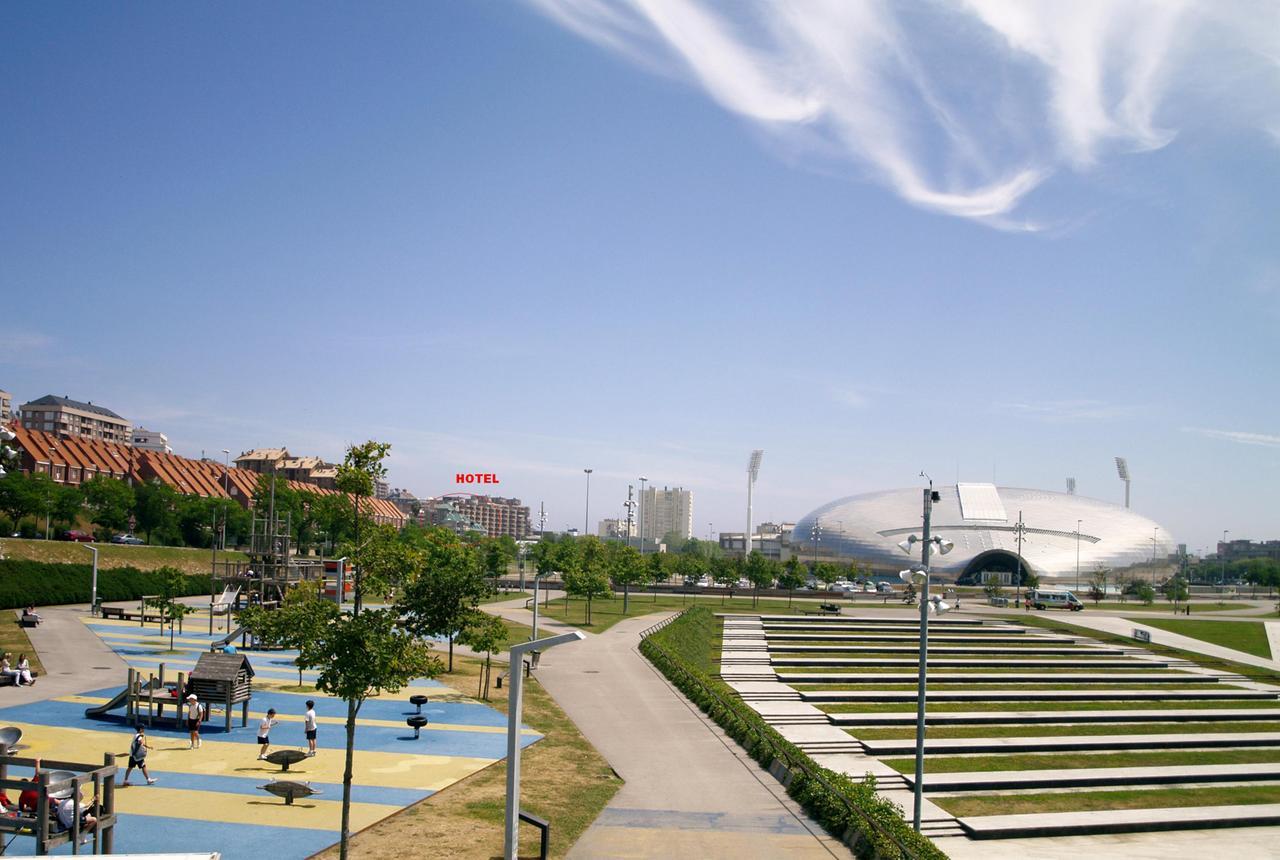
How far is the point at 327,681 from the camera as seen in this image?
1504 centimetres

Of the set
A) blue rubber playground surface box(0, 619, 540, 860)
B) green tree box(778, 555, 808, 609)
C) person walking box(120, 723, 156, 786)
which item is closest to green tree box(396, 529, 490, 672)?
blue rubber playground surface box(0, 619, 540, 860)

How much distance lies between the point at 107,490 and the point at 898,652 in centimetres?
6977

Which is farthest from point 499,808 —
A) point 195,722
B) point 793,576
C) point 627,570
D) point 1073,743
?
point 793,576

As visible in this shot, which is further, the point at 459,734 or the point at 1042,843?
the point at 459,734

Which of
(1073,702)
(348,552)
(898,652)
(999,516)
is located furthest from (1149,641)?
(999,516)

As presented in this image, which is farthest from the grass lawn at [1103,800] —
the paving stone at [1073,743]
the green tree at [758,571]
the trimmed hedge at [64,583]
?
the green tree at [758,571]

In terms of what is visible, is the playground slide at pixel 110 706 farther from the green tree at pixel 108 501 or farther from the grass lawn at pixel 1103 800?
the green tree at pixel 108 501

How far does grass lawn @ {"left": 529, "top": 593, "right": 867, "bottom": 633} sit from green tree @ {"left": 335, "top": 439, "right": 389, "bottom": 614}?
129ft

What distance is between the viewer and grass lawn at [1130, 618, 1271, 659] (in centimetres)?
5563

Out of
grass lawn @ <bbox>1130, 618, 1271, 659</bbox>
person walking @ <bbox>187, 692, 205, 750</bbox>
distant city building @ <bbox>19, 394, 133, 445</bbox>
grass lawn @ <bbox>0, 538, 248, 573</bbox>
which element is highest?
distant city building @ <bbox>19, 394, 133, 445</bbox>

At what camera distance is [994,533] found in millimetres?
129625

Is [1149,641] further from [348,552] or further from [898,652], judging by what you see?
[348,552]

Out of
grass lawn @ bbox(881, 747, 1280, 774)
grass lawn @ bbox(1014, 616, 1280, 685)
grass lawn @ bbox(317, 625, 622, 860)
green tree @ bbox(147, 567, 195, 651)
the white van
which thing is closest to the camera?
grass lawn @ bbox(317, 625, 622, 860)

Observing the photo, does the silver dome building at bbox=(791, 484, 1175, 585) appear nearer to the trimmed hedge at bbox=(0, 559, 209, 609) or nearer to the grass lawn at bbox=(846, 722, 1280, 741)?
the grass lawn at bbox=(846, 722, 1280, 741)
